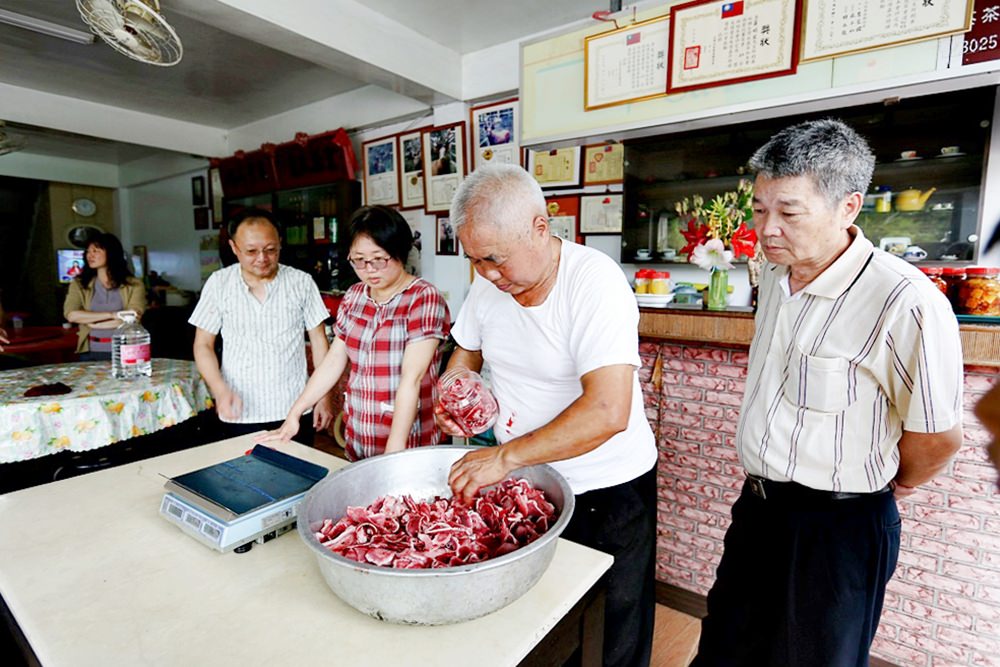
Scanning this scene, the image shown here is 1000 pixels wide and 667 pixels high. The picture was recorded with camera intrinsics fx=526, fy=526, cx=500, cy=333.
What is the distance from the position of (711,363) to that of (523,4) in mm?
2382

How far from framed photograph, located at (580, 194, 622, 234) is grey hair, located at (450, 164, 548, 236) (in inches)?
87.1

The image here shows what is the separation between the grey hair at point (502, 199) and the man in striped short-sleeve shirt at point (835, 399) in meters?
0.59

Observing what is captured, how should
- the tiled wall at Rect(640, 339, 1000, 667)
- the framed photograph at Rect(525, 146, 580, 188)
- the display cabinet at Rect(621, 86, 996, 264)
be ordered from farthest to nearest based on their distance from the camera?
the framed photograph at Rect(525, 146, 580, 188) < the display cabinet at Rect(621, 86, 996, 264) < the tiled wall at Rect(640, 339, 1000, 667)

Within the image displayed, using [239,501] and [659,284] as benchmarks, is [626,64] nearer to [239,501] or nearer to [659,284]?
[659,284]

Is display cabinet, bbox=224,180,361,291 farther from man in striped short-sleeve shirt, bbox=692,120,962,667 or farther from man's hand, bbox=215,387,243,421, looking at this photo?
man in striped short-sleeve shirt, bbox=692,120,962,667

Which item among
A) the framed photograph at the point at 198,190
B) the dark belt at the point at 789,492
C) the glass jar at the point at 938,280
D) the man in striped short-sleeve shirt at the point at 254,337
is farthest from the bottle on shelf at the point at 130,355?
the framed photograph at the point at 198,190

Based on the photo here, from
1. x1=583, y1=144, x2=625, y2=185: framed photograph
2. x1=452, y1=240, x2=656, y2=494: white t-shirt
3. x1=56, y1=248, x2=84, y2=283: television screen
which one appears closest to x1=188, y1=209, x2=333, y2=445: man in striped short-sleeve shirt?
x1=452, y1=240, x2=656, y2=494: white t-shirt

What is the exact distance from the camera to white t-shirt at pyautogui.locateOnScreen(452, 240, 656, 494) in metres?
1.17

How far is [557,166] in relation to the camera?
3459mm

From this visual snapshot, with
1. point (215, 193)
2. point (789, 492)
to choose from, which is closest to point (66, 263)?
point (215, 193)

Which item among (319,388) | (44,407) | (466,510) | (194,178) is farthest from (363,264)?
(194,178)

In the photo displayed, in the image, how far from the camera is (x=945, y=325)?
108 centimetres

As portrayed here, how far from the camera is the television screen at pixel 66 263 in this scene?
26.4ft

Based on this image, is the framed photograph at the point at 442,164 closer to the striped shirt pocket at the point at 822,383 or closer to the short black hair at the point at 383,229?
the short black hair at the point at 383,229
